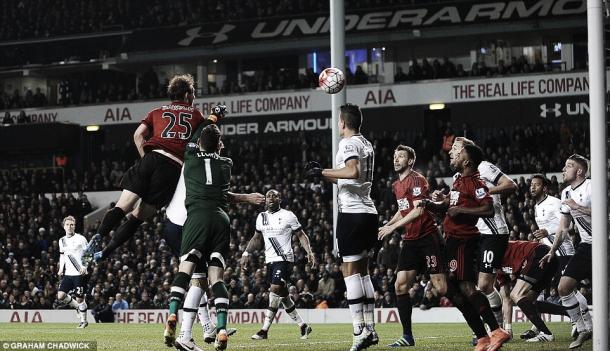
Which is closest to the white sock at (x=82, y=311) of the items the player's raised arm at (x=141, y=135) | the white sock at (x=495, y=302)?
the player's raised arm at (x=141, y=135)

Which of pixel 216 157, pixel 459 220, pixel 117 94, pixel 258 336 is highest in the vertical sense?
pixel 117 94

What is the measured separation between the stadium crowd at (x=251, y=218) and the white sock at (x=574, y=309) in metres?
11.6

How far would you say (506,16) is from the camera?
41.3m

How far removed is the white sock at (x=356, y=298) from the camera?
11192 millimetres

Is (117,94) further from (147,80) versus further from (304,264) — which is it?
(304,264)

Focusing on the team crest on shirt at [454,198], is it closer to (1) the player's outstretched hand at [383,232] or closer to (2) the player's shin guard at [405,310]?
(1) the player's outstretched hand at [383,232]

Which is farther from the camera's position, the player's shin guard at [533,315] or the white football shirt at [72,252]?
the white football shirt at [72,252]

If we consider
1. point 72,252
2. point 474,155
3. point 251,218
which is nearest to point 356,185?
point 474,155

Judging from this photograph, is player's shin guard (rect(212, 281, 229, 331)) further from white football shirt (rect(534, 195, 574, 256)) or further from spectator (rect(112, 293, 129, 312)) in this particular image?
spectator (rect(112, 293, 129, 312))

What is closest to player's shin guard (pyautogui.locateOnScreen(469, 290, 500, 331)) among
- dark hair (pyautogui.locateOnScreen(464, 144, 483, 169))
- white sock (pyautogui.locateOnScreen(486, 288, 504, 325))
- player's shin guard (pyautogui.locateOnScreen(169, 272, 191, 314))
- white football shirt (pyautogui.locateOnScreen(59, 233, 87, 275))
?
dark hair (pyautogui.locateOnScreen(464, 144, 483, 169))

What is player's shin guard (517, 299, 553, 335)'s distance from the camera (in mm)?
14203

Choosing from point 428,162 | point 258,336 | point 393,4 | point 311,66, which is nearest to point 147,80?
point 311,66

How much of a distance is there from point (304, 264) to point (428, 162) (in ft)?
35.1

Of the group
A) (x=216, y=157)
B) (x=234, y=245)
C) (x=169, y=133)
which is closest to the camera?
(x=216, y=157)
